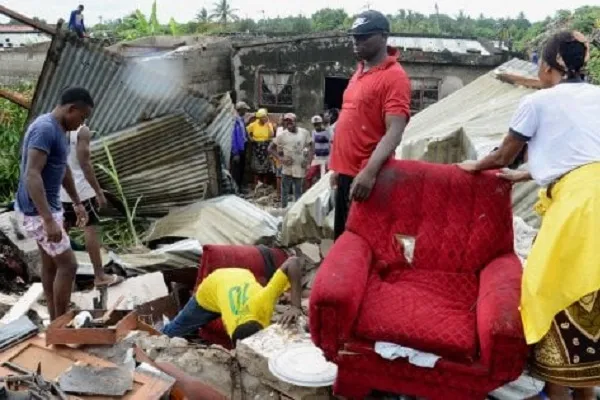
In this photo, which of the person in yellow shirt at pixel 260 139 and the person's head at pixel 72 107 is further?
the person in yellow shirt at pixel 260 139

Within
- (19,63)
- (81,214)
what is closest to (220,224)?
(81,214)

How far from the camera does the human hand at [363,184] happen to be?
13.4 ft

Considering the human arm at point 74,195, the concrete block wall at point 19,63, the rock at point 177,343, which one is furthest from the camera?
the concrete block wall at point 19,63

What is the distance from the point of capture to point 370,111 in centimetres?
425

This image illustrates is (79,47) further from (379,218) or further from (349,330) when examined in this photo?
(349,330)

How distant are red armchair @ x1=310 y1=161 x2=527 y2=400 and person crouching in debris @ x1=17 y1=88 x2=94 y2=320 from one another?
1.87 meters

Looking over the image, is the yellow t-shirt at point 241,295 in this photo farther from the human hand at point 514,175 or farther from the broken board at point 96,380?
the human hand at point 514,175

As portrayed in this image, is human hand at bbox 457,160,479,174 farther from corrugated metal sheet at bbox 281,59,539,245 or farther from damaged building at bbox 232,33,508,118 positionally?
damaged building at bbox 232,33,508,118

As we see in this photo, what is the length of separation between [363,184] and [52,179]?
203 centimetres

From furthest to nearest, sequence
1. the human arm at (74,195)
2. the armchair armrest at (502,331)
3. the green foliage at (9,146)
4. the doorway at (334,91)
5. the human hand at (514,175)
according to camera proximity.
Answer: the doorway at (334,91) < the green foliage at (9,146) < the human arm at (74,195) < the human hand at (514,175) < the armchair armrest at (502,331)

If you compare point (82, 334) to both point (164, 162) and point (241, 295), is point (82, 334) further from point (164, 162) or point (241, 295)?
point (164, 162)

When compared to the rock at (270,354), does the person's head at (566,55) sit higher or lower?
higher

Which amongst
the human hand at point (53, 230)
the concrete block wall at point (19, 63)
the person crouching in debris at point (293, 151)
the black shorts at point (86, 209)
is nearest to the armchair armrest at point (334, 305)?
the human hand at point (53, 230)

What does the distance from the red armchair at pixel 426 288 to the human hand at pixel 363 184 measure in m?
Answer: 0.07
